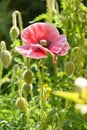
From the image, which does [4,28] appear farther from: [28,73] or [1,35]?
[28,73]

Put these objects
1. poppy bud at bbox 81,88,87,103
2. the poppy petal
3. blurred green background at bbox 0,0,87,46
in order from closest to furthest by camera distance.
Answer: poppy bud at bbox 81,88,87,103 → the poppy petal → blurred green background at bbox 0,0,87,46

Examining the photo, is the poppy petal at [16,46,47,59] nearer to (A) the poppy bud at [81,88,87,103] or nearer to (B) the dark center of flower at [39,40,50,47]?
(B) the dark center of flower at [39,40,50,47]

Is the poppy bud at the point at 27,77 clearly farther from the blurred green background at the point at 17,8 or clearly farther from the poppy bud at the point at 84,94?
the blurred green background at the point at 17,8

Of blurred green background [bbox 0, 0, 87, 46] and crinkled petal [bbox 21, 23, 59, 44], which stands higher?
blurred green background [bbox 0, 0, 87, 46]

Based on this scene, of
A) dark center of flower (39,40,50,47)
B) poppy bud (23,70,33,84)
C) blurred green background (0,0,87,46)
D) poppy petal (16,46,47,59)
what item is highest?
blurred green background (0,0,87,46)

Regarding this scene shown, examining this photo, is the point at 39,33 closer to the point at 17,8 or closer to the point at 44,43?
the point at 44,43

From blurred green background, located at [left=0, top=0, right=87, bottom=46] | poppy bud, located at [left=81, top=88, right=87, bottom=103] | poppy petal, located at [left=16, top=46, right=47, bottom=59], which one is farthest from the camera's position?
blurred green background, located at [left=0, top=0, right=87, bottom=46]

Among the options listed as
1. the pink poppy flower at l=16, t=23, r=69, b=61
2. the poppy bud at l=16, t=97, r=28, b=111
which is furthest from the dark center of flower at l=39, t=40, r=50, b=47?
the poppy bud at l=16, t=97, r=28, b=111

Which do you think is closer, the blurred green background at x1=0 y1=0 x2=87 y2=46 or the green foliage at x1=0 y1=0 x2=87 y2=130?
the green foliage at x1=0 y1=0 x2=87 y2=130

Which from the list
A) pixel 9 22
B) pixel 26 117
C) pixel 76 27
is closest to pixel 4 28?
pixel 9 22
